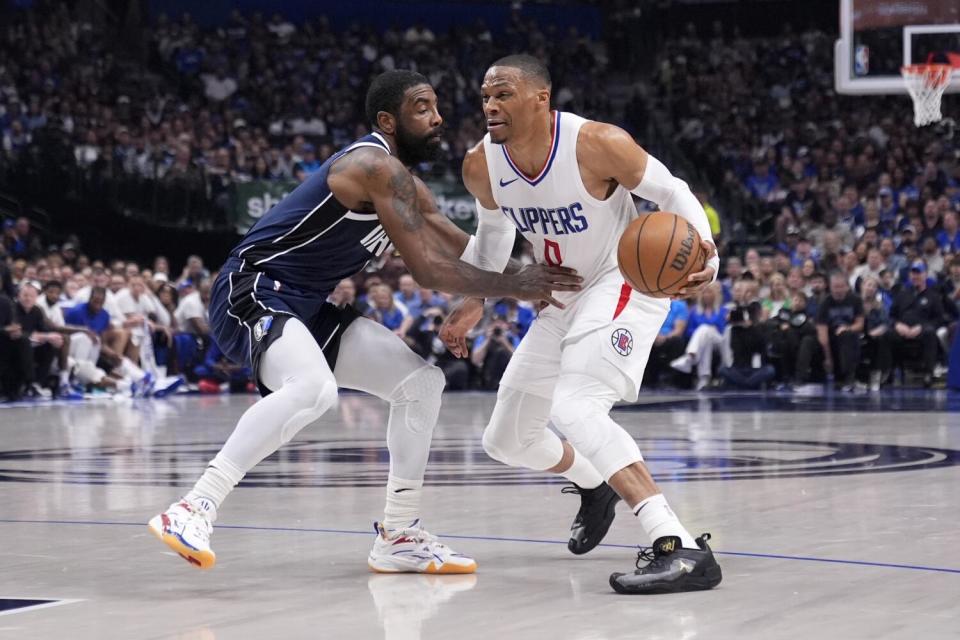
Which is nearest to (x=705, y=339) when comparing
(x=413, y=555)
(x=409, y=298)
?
(x=409, y=298)

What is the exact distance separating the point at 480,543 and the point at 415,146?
1.70m

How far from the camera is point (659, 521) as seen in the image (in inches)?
210

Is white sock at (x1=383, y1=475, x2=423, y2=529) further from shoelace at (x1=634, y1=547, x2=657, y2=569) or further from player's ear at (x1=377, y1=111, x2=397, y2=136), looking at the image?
player's ear at (x1=377, y1=111, x2=397, y2=136)

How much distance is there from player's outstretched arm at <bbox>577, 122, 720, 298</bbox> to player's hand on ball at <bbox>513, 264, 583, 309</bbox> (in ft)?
1.33

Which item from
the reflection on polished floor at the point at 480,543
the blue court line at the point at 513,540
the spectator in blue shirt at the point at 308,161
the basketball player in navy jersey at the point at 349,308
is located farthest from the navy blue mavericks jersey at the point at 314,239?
the spectator in blue shirt at the point at 308,161

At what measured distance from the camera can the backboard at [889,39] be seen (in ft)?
51.9

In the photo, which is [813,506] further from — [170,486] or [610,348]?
[170,486]

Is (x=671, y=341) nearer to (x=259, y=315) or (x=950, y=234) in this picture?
(x=950, y=234)

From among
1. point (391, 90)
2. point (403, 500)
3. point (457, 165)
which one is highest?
point (391, 90)

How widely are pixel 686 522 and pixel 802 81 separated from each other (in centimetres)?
2239

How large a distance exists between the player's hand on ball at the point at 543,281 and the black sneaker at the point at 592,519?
33.4 inches

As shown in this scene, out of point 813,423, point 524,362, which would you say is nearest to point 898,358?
point 813,423

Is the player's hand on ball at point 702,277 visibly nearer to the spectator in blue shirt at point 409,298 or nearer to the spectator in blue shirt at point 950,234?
the spectator in blue shirt at point 409,298

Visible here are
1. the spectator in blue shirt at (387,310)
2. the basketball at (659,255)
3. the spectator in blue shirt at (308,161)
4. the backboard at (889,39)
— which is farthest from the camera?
the spectator in blue shirt at (308,161)
